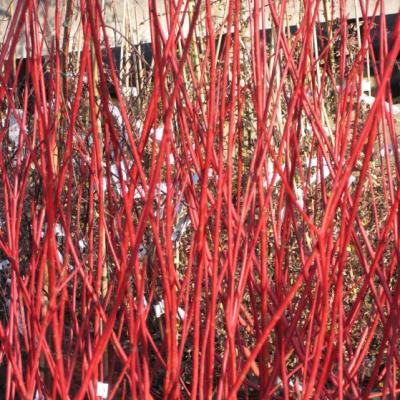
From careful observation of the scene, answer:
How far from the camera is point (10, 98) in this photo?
1702 mm

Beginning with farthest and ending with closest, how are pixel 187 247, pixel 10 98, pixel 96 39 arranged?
pixel 187 247 → pixel 10 98 → pixel 96 39

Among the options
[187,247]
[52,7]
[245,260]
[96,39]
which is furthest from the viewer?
[52,7]

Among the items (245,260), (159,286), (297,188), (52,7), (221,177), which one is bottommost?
(159,286)

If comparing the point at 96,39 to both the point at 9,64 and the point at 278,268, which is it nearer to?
the point at 9,64

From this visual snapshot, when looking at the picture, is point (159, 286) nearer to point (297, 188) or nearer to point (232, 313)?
point (297, 188)

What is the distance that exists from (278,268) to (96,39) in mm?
558

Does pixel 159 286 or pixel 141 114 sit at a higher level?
pixel 141 114

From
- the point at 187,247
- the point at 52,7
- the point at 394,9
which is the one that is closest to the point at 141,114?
the point at 187,247

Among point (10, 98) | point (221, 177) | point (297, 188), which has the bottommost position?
point (297, 188)

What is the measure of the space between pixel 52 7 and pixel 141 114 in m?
1.22

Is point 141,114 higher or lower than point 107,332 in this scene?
higher

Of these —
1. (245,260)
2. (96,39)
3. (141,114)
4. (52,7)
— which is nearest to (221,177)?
(245,260)

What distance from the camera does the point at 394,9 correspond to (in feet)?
14.9

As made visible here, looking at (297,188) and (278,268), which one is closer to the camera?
(278,268)
